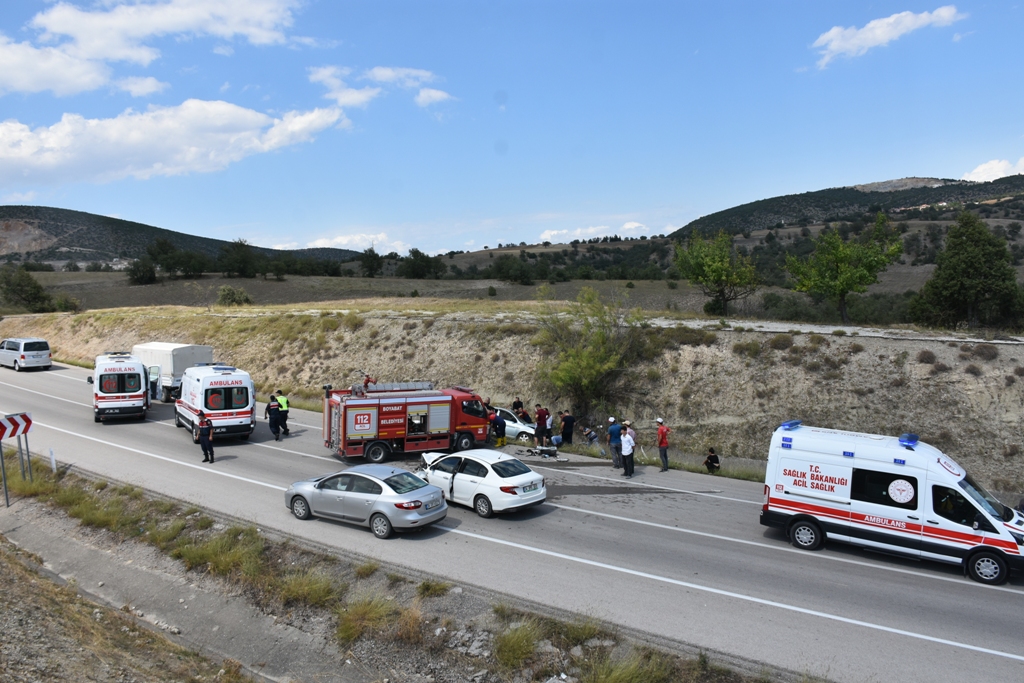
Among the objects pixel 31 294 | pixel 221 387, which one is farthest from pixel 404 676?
pixel 31 294

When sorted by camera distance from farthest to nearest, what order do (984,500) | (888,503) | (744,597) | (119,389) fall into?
1. (119,389)
2. (888,503)
3. (984,500)
4. (744,597)

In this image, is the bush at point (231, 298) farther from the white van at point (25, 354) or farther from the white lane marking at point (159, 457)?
the white lane marking at point (159, 457)

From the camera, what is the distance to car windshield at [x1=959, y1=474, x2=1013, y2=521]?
11.9 m

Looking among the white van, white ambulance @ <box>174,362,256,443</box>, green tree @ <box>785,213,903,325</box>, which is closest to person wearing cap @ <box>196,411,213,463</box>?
white ambulance @ <box>174,362,256,443</box>

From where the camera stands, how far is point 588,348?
27375 millimetres

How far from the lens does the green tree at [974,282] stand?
31359 millimetres

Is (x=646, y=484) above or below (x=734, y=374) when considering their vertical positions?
below

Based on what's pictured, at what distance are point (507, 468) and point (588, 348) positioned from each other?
507 inches

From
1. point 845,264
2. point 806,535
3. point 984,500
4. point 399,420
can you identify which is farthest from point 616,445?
point 845,264

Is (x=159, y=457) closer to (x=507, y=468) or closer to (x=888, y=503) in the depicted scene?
(x=507, y=468)

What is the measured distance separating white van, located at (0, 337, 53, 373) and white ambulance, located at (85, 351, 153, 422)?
1861cm

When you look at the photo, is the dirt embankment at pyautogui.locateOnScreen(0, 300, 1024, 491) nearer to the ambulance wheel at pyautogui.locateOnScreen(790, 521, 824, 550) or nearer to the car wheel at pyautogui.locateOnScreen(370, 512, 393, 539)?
the ambulance wheel at pyautogui.locateOnScreen(790, 521, 824, 550)

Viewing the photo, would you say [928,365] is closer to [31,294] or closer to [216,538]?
[216,538]

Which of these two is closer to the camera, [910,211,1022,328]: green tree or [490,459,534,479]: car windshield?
[490,459,534,479]: car windshield
